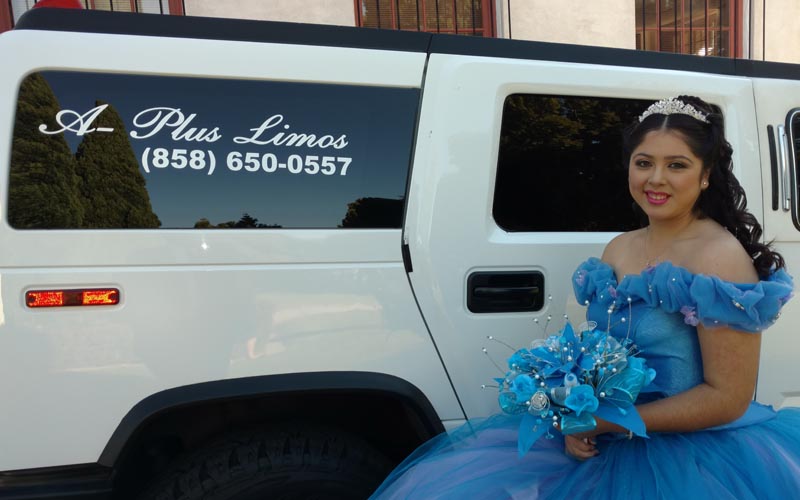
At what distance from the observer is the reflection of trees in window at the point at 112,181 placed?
1534 mm

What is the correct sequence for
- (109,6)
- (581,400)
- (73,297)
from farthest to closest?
(109,6), (73,297), (581,400)

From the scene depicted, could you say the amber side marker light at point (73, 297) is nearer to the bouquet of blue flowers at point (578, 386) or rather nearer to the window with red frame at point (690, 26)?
the bouquet of blue flowers at point (578, 386)

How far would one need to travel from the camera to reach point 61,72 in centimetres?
153

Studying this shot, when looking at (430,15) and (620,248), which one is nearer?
(620,248)

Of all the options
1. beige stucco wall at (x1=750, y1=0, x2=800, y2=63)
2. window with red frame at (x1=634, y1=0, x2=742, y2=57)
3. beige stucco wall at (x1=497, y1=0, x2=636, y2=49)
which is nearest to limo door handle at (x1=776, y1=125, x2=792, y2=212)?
beige stucco wall at (x1=497, y1=0, x2=636, y2=49)

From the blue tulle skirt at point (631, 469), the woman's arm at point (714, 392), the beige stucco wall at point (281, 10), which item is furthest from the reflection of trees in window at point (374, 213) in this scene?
the beige stucco wall at point (281, 10)

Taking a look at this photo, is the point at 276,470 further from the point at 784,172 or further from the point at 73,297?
the point at 784,172

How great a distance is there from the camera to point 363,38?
1728 mm

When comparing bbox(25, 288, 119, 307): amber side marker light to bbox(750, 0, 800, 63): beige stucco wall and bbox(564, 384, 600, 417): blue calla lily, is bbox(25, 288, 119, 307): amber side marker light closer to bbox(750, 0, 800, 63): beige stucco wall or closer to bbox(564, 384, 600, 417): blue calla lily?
bbox(564, 384, 600, 417): blue calla lily

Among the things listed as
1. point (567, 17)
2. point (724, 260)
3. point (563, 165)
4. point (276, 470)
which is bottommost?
point (276, 470)

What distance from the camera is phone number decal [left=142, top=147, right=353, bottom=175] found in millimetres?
1573

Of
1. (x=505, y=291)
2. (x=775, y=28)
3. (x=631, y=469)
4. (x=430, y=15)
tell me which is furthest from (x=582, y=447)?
(x=775, y=28)

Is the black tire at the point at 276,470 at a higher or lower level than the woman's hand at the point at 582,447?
lower

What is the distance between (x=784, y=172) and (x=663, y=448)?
1.20m
